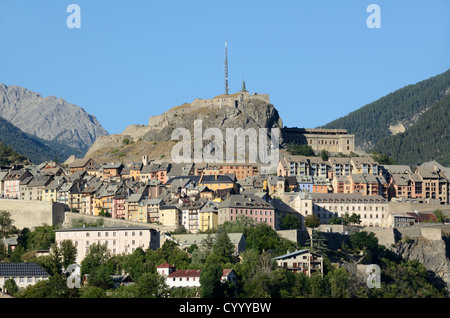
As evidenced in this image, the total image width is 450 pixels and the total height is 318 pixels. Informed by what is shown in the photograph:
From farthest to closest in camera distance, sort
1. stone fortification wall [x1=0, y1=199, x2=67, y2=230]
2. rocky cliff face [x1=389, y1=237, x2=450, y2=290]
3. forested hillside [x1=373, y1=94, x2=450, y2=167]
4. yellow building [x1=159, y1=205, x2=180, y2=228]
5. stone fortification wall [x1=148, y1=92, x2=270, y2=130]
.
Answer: forested hillside [x1=373, y1=94, x2=450, y2=167] < stone fortification wall [x1=148, y1=92, x2=270, y2=130] < stone fortification wall [x1=0, y1=199, x2=67, y2=230] < yellow building [x1=159, y1=205, x2=180, y2=228] < rocky cliff face [x1=389, y1=237, x2=450, y2=290]

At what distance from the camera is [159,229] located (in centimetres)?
9212

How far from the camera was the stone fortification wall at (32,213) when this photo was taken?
96188mm

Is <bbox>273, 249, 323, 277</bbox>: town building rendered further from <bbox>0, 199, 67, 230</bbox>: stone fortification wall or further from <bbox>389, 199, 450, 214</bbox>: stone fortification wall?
<bbox>0, 199, 67, 230</bbox>: stone fortification wall

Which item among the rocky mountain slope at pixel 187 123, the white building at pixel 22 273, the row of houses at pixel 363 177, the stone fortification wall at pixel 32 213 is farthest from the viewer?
the rocky mountain slope at pixel 187 123

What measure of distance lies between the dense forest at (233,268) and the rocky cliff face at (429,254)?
5.69 ft

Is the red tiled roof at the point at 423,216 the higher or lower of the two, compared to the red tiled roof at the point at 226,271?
higher

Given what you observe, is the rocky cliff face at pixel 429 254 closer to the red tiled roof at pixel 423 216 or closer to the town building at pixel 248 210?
the red tiled roof at pixel 423 216

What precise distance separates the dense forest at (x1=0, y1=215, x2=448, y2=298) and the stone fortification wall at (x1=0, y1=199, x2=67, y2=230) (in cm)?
197

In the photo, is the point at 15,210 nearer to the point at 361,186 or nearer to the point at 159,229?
the point at 159,229

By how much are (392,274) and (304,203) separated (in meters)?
16.5

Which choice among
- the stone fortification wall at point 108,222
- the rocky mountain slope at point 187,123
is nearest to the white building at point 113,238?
the stone fortification wall at point 108,222

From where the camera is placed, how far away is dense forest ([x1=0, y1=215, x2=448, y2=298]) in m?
71.9

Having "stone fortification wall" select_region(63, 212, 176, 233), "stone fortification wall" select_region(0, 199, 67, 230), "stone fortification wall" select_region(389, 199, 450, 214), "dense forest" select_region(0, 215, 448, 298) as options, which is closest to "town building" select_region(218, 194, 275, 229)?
"dense forest" select_region(0, 215, 448, 298)
